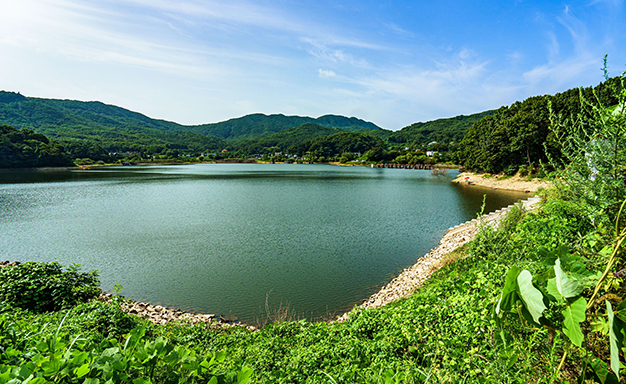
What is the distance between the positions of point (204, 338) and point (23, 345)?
538 centimetres

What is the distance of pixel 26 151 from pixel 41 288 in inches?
4087

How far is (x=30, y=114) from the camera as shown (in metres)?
184

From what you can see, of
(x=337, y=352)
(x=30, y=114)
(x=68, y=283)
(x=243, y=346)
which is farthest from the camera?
(x=30, y=114)

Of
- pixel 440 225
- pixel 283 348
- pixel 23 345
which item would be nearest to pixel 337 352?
pixel 283 348

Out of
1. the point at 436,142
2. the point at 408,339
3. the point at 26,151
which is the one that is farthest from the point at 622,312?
the point at 436,142

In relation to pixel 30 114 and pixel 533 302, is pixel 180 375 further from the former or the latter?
pixel 30 114

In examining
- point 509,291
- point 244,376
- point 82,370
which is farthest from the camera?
point 244,376

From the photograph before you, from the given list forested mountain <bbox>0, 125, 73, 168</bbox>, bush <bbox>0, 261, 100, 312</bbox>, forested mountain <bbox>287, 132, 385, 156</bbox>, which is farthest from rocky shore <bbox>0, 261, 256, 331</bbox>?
forested mountain <bbox>287, 132, 385, 156</bbox>

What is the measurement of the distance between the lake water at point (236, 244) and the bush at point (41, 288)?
3.66 m

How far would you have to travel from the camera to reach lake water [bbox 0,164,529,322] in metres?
12.2

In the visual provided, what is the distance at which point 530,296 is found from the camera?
0.80m

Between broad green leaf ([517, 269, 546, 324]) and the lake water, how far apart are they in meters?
10.6

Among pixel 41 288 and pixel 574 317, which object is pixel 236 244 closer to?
pixel 41 288

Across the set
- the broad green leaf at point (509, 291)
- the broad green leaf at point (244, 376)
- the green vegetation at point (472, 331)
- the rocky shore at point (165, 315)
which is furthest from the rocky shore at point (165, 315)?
the broad green leaf at point (509, 291)
